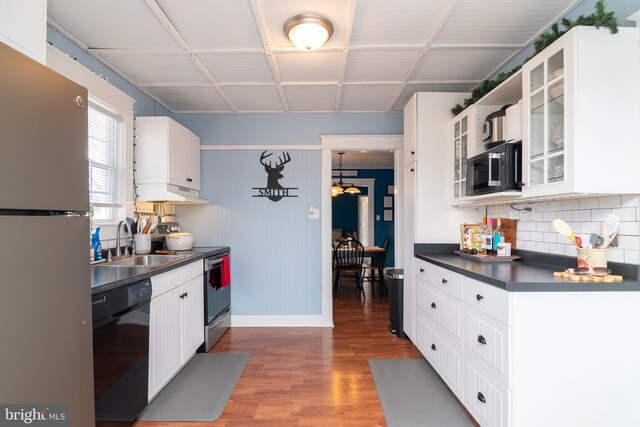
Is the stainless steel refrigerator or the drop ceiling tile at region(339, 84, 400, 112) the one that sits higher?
the drop ceiling tile at region(339, 84, 400, 112)

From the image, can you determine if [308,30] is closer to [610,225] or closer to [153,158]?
[153,158]

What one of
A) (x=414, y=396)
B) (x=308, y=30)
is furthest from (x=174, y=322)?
(x=308, y=30)

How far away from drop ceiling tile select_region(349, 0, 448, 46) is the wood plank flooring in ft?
7.97

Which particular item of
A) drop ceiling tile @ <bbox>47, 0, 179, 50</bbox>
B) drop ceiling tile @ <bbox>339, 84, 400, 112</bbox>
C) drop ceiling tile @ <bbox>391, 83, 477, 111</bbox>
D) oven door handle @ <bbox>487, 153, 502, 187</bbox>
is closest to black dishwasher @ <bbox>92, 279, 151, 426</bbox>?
drop ceiling tile @ <bbox>47, 0, 179, 50</bbox>

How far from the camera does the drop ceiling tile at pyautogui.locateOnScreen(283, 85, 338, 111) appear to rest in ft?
10.3

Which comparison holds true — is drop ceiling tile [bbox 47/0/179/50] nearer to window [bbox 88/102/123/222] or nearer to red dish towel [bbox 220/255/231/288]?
window [bbox 88/102/123/222]

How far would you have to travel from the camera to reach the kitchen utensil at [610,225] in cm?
165

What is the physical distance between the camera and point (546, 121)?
1786 mm

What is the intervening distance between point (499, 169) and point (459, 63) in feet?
3.32

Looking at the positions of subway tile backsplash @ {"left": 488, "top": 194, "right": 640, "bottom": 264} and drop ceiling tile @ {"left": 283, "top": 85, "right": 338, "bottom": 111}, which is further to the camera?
drop ceiling tile @ {"left": 283, "top": 85, "right": 338, "bottom": 111}

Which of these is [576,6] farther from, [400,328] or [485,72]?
[400,328]

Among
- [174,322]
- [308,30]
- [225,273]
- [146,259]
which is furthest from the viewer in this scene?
[225,273]

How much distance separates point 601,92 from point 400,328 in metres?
2.55

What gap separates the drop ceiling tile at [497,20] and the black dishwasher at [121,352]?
2.42m
